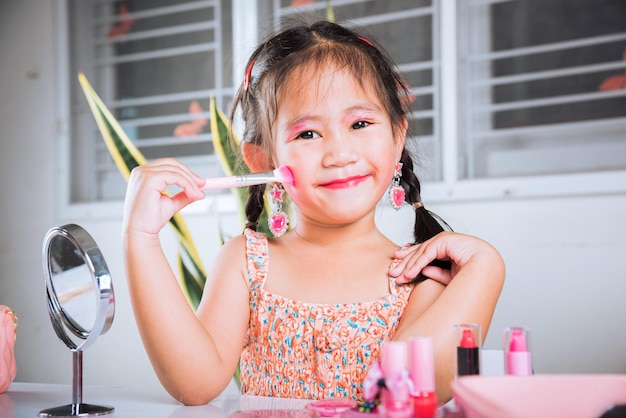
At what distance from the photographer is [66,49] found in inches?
122

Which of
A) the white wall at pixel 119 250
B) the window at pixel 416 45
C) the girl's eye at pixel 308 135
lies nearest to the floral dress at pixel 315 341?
the girl's eye at pixel 308 135

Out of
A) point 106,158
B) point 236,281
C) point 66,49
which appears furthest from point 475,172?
point 66,49

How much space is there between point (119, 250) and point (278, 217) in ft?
6.09

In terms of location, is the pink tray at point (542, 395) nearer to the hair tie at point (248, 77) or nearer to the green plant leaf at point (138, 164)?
the hair tie at point (248, 77)

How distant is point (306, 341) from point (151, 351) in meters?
0.30

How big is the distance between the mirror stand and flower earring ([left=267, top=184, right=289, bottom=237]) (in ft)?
1.67

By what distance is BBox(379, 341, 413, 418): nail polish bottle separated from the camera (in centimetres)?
57

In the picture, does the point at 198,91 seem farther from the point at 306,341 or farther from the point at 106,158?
the point at 306,341

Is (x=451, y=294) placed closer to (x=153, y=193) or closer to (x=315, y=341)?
(x=315, y=341)

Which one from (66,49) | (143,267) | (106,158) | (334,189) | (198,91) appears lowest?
(143,267)

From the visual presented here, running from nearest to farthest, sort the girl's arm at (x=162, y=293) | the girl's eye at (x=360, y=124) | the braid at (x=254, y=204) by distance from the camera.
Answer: the girl's arm at (x=162, y=293) < the girl's eye at (x=360, y=124) < the braid at (x=254, y=204)

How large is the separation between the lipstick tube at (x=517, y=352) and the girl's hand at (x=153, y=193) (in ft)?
1.52

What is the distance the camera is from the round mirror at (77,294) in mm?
743

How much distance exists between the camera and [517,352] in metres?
0.66
